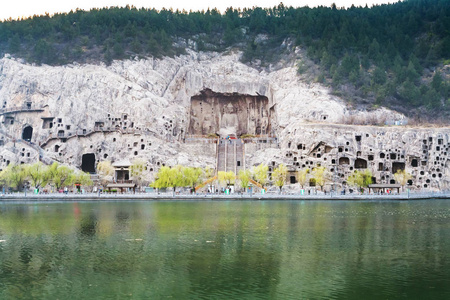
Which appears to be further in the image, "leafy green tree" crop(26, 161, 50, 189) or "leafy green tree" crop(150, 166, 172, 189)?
"leafy green tree" crop(150, 166, 172, 189)

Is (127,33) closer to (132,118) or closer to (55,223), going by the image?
(132,118)

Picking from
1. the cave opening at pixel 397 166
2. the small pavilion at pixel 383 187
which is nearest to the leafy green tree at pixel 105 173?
the small pavilion at pixel 383 187

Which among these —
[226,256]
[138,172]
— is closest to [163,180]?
A: [138,172]

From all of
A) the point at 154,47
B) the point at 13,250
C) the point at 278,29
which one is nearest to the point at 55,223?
the point at 13,250

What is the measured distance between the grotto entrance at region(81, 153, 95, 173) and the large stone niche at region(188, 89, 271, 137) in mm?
19057

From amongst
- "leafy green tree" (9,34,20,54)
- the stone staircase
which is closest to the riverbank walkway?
the stone staircase

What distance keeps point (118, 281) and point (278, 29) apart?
88.3 meters

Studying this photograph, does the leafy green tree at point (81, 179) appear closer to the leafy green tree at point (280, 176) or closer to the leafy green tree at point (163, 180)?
the leafy green tree at point (163, 180)

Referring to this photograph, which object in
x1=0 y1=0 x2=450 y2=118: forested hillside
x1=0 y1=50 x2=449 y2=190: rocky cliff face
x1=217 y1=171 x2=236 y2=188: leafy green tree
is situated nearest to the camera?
x1=217 y1=171 x2=236 y2=188: leafy green tree

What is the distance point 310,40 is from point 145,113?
3281cm

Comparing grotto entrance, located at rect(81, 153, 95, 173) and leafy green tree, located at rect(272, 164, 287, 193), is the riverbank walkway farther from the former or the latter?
grotto entrance, located at rect(81, 153, 95, 173)

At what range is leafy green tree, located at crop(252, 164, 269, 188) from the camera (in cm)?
7429

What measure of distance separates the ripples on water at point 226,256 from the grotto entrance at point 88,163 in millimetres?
38925

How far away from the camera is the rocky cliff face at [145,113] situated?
79.2 metres
